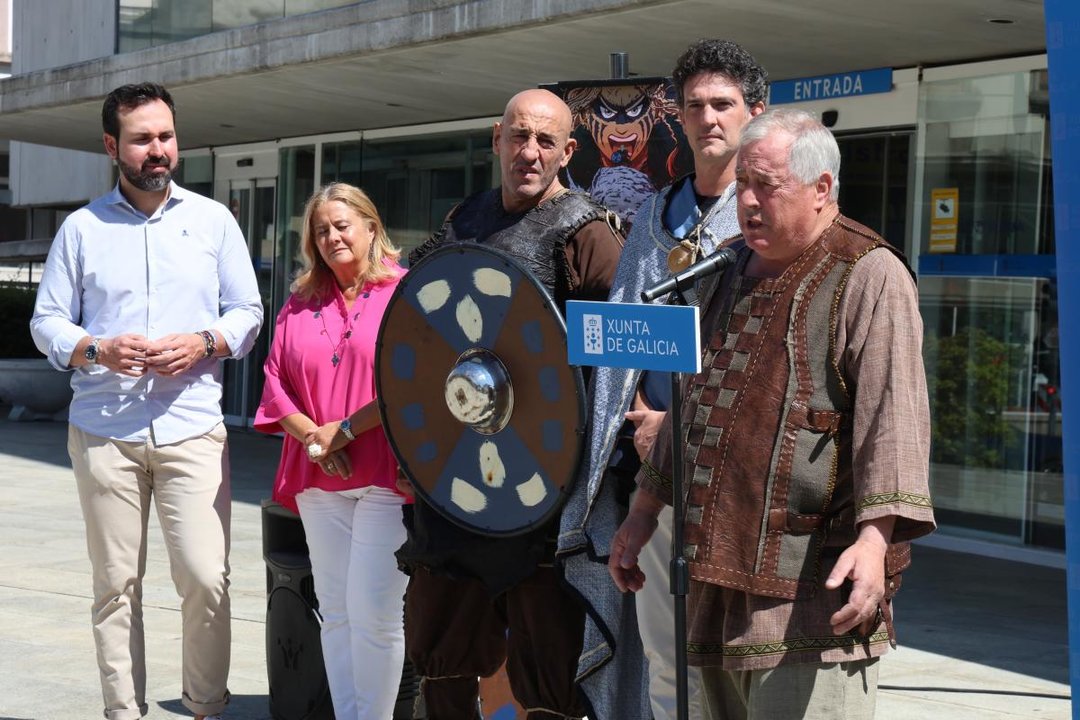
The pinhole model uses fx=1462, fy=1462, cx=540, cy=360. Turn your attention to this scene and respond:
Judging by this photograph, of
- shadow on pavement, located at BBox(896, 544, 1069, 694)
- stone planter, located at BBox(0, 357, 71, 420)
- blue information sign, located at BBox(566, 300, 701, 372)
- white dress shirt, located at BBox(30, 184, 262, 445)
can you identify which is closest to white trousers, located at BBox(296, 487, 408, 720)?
white dress shirt, located at BBox(30, 184, 262, 445)

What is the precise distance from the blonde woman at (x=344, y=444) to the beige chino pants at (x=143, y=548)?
0.26 meters

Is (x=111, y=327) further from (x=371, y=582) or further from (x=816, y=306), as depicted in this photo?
(x=816, y=306)

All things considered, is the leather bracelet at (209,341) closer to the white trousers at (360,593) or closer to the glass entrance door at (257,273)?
the white trousers at (360,593)

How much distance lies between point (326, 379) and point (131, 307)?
654mm

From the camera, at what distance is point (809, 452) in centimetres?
273

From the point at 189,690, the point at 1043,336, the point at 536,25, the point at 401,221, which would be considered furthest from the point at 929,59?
the point at 189,690

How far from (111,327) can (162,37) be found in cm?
917

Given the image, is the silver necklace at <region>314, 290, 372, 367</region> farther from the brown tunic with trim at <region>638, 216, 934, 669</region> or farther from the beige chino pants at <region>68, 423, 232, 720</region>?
the brown tunic with trim at <region>638, 216, 934, 669</region>

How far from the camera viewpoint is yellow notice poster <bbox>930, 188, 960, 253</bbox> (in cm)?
980

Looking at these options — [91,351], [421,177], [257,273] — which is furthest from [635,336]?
[257,273]

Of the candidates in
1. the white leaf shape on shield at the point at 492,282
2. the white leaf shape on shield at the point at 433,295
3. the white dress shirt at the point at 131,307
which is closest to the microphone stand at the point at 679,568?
the white leaf shape on shield at the point at 492,282

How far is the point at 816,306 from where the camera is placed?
2779mm

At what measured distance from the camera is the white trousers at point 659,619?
3.57 metres

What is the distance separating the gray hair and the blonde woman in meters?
1.89
